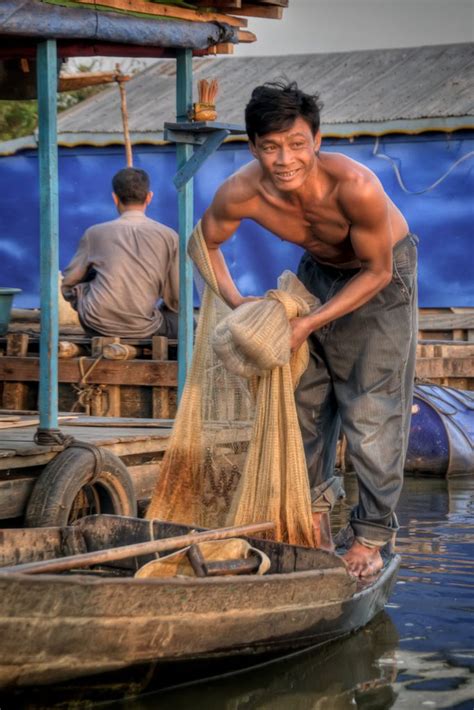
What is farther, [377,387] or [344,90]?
[344,90]

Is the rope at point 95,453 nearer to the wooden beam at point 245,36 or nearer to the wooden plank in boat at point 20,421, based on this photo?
the wooden plank in boat at point 20,421

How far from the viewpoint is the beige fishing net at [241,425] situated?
564cm

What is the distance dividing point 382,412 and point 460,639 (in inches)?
40.9

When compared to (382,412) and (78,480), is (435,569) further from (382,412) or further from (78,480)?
(78,480)

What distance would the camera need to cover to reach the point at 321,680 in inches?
207

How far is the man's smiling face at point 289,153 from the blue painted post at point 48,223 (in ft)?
4.50

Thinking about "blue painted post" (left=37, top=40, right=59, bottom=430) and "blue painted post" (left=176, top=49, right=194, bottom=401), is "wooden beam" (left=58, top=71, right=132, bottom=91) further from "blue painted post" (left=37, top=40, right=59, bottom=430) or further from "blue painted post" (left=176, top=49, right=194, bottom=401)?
"blue painted post" (left=37, top=40, right=59, bottom=430)

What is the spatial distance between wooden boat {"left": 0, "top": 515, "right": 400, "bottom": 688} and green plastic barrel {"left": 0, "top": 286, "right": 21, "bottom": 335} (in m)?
3.74

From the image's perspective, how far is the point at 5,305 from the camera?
9258mm

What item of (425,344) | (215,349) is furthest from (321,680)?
(425,344)

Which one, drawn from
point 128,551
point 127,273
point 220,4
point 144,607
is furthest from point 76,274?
point 144,607

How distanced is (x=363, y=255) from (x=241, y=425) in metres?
1.12

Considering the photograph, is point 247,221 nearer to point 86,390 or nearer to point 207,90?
point 86,390

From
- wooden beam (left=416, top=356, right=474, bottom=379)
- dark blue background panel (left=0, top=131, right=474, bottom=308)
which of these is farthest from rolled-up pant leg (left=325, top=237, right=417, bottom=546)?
dark blue background panel (left=0, top=131, right=474, bottom=308)
